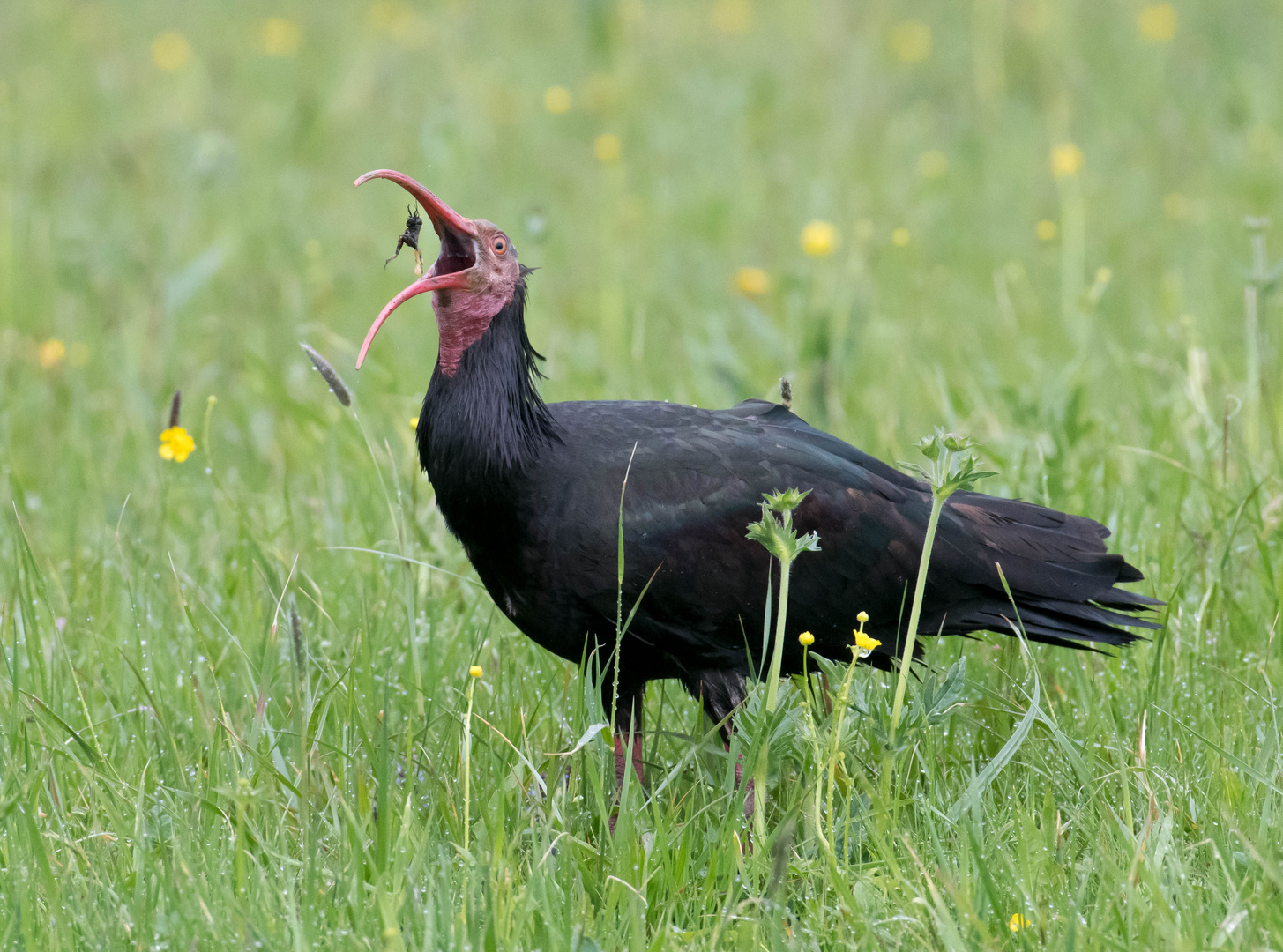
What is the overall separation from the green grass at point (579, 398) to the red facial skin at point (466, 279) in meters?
0.39

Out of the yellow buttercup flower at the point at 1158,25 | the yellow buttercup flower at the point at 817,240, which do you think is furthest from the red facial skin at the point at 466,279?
the yellow buttercup flower at the point at 1158,25

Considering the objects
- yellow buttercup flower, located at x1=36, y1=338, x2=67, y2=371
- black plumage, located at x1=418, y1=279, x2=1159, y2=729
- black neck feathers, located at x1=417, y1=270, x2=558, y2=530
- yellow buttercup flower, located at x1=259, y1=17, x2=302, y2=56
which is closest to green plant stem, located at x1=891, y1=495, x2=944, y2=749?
black plumage, located at x1=418, y1=279, x2=1159, y2=729

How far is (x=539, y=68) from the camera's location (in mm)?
10375

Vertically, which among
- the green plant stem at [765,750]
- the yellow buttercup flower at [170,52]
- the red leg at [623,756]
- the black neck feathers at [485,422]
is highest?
the yellow buttercup flower at [170,52]

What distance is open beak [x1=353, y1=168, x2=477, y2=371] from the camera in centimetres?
295

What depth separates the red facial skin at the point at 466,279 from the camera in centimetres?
310

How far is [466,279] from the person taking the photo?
10.2ft

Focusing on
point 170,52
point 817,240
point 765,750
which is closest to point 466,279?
point 765,750

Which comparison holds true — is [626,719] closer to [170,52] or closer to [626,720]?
[626,720]

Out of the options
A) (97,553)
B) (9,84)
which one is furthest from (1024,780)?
(9,84)

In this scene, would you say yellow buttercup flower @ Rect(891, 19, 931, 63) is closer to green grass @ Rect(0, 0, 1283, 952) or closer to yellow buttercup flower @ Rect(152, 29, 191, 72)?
green grass @ Rect(0, 0, 1283, 952)

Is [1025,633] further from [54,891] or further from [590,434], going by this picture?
[54,891]

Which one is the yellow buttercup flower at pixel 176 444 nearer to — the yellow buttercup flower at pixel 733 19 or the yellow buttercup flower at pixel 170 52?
the yellow buttercup flower at pixel 170 52

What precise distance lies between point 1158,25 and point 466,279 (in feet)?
26.5
